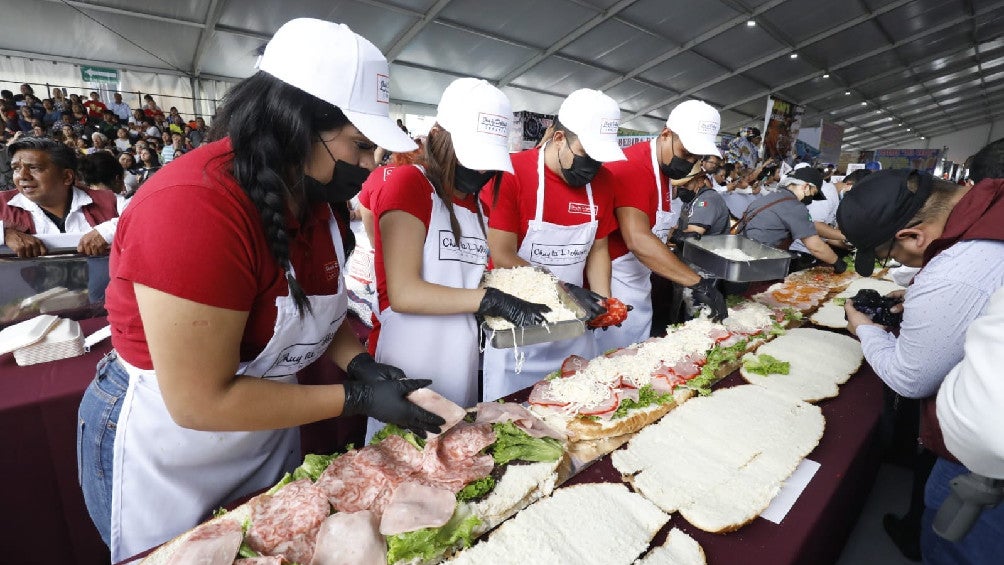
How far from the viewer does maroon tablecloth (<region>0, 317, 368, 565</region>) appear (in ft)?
6.32

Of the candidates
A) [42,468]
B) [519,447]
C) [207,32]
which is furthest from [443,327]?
[207,32]

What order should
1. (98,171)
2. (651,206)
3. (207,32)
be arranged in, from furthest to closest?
(207,32), (98,171), (651,206)

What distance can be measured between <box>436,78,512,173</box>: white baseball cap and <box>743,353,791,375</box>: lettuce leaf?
1703 millimetres

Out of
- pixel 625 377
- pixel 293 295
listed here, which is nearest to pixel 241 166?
pixel 293 295

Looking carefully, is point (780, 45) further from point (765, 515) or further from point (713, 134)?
point (765, 515)

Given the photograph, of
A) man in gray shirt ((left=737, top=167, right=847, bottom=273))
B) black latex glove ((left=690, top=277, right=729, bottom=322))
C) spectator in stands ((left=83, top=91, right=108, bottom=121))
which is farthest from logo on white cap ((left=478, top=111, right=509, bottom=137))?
spectator in stands ((left=83, top=91, right=108, bottom=121))

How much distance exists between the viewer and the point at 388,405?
1470mm

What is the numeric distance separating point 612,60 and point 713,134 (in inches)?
602

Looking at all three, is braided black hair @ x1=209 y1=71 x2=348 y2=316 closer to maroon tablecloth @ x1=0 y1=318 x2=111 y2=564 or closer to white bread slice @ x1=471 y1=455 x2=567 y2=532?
white bread slice @ x1=471 y1=455 x2=567 y2=532

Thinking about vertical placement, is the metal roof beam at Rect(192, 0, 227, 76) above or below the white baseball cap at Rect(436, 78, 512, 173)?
above

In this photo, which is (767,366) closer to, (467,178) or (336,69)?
(467,178)

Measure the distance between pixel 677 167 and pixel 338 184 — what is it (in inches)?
109

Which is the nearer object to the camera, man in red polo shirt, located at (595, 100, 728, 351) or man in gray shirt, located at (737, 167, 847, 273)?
man in red polo shirt, located at (595, 100, 728, 351)

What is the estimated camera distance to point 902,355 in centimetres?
182
